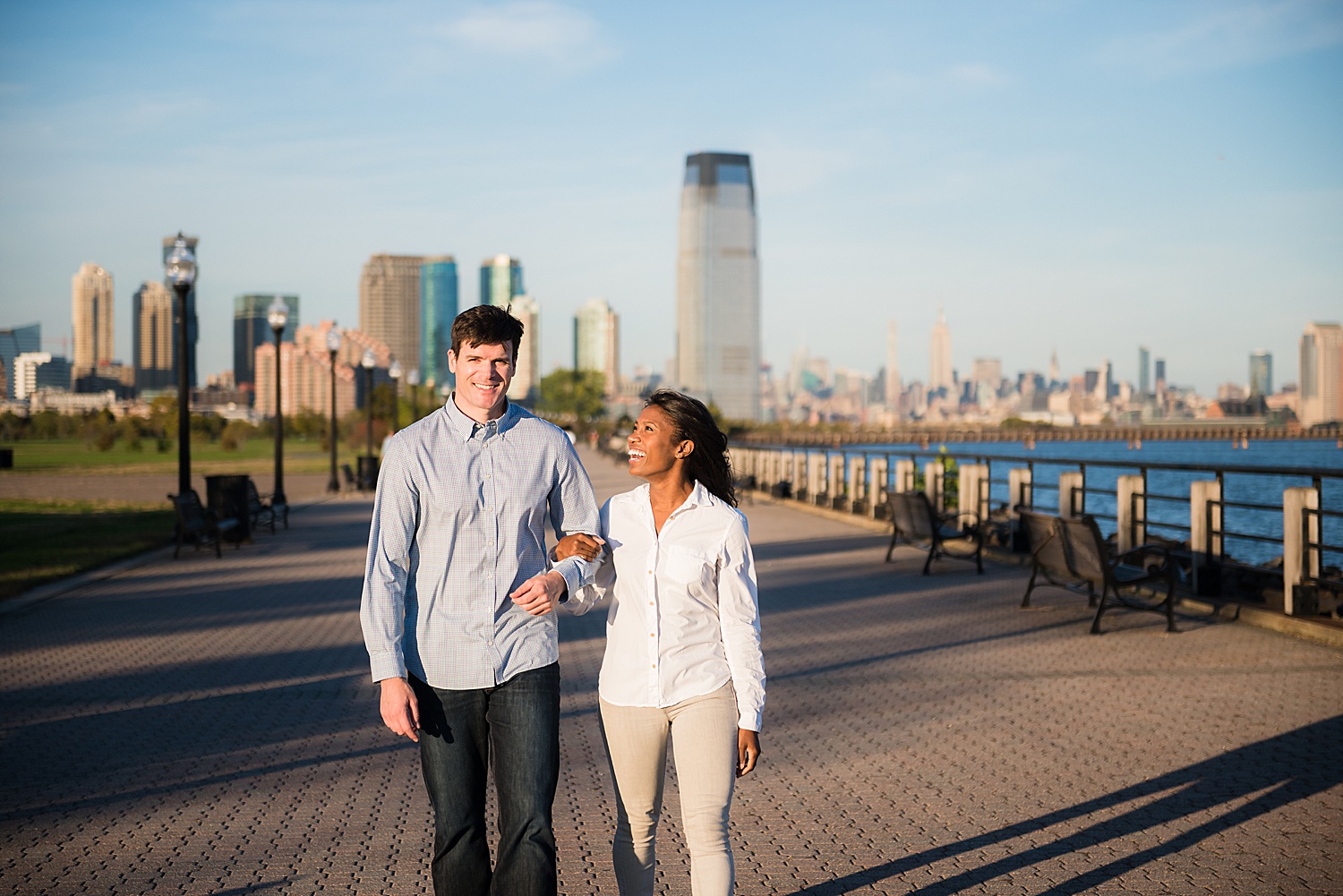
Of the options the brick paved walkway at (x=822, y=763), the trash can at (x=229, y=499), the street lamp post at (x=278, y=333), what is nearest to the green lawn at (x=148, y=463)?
the street lamp post at (x=278, y=333)

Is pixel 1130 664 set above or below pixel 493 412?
below

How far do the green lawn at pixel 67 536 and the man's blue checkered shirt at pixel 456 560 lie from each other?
11006mm

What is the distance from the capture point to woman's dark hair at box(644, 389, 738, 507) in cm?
340

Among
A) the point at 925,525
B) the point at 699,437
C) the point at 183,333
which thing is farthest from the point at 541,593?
the point at 183,333

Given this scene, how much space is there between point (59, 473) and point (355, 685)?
153 feet

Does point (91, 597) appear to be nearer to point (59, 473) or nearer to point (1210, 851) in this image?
point (1210, 851)

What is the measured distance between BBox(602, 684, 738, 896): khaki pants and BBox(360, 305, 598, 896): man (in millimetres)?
197

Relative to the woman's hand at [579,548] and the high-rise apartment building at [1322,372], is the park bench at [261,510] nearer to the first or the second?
the woman's hand at [579,548]

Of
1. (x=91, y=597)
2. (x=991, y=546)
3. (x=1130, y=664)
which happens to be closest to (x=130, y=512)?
(x=91, y=597)

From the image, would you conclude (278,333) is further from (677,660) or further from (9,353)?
(9,353)

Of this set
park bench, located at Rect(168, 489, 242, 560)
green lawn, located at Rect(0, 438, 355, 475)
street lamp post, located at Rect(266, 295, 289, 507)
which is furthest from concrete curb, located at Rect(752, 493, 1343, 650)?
green lawn, located at Rect(0, 438, 355, 475)

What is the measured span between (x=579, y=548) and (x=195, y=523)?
15082 mm

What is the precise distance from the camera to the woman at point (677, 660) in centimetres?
317

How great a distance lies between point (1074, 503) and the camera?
47.0 feet
